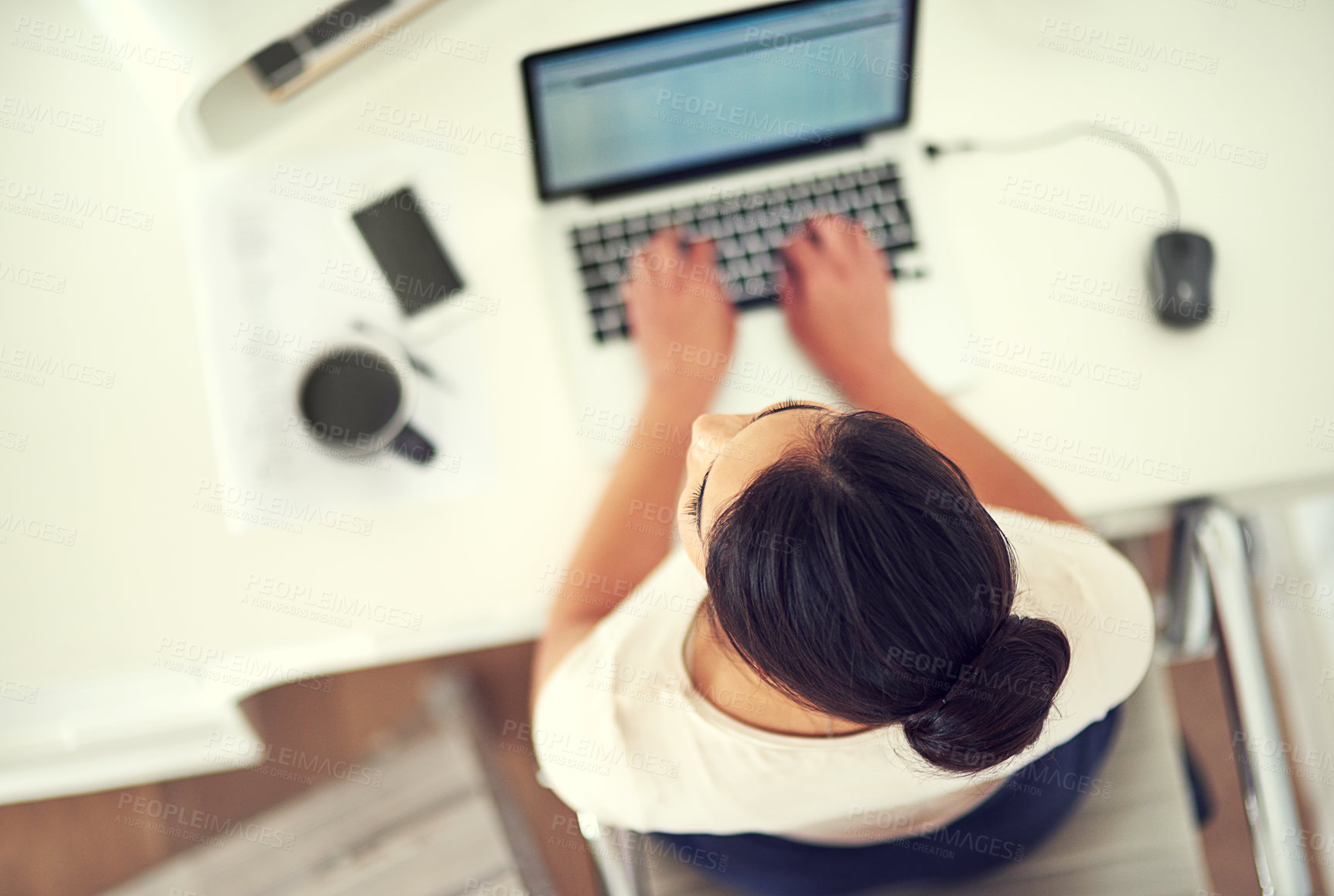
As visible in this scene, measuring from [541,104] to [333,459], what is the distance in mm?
372

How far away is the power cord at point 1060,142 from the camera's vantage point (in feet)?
2.90

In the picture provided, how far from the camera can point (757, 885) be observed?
0.82m

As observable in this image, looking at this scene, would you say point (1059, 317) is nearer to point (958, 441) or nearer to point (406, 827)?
point (958, 441)

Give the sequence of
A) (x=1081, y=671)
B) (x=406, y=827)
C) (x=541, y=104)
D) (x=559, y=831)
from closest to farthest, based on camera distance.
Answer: (x=1081, y=671)
(x=541, y=104)
(x=406, y=827)
(x=559, y=831)

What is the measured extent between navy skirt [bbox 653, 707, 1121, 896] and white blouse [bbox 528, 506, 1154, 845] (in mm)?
65

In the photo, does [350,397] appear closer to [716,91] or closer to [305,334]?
[305,334]

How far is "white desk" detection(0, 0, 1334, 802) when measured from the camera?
0.83 meters

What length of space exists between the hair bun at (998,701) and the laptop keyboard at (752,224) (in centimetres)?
44

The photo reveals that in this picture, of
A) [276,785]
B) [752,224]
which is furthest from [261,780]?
[752,224]

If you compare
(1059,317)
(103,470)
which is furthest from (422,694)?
(1059,317)

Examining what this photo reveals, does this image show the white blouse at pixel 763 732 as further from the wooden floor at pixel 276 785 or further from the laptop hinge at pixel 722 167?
the wooden floor at pixel 276 785

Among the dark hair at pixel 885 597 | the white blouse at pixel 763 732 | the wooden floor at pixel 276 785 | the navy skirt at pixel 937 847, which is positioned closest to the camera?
the dark hair at pixel 885 597

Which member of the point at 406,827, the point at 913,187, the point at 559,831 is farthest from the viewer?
the point at 559,831

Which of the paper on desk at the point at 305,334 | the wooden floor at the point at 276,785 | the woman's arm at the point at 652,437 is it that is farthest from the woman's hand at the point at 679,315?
the wooden floor at the point at 276,785
